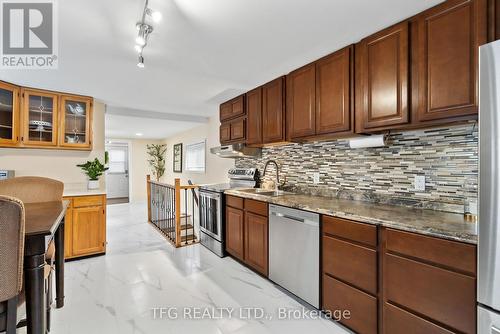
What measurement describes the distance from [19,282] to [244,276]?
6.64 feet

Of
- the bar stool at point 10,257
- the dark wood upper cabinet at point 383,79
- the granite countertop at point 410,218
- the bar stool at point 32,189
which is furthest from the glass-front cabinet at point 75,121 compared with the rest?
the dark wood upper cabinet at point 383,79

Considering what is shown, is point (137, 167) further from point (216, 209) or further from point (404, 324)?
point (404, 324)

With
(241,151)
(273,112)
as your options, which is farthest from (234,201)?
(273,112)

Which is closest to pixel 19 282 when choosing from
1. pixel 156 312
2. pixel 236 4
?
pixel 156 312

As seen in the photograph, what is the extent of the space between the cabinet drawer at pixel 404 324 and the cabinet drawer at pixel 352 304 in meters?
0.09

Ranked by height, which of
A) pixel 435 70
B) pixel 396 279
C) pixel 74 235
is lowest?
pixel 74 235

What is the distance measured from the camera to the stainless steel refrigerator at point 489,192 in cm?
109

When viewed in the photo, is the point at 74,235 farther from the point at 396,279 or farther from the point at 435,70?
the point at 435,70

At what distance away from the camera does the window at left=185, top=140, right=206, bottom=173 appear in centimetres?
570

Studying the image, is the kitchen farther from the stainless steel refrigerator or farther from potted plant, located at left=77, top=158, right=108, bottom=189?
potted plant, located at left=77, top=158, right=108, bottom=189

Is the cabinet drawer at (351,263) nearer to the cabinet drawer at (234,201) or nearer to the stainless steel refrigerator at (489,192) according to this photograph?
the stainless steel refrigerator at (489,192)

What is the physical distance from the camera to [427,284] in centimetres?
136

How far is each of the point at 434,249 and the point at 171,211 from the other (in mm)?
3718

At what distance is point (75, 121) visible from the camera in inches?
144
